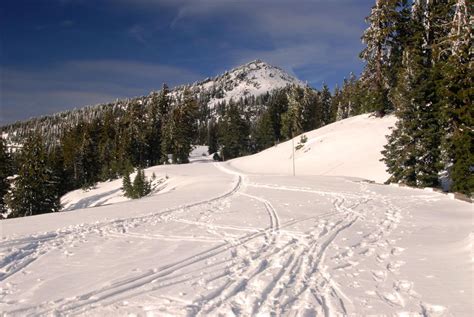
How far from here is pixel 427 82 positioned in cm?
2180

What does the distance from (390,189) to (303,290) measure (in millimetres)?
17523

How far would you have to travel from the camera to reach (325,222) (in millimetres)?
11906

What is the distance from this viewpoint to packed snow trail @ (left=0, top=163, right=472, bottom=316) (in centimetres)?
535

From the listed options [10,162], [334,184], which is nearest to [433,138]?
[334,184]

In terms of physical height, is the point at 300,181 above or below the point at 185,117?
below

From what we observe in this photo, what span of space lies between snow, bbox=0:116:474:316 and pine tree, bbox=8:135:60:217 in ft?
77.0

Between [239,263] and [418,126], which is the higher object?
[418,126]

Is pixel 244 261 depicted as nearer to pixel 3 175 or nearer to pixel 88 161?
pixel 3 175

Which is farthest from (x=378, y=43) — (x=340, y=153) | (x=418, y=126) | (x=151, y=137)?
(x=151, y=137)

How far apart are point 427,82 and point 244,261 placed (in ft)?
66.3

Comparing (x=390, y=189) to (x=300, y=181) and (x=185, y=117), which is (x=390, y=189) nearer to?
(x=300, y=181)

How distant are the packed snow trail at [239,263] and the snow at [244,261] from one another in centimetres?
3

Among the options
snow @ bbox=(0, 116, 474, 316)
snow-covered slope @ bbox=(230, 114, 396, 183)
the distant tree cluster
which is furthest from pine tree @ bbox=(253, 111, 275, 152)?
snow @ bbox=(0, 116, 474, 316)

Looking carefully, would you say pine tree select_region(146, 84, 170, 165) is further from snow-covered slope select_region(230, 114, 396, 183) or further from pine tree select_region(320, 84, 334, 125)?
pine tree select_region(320, 84, 334, 125)
